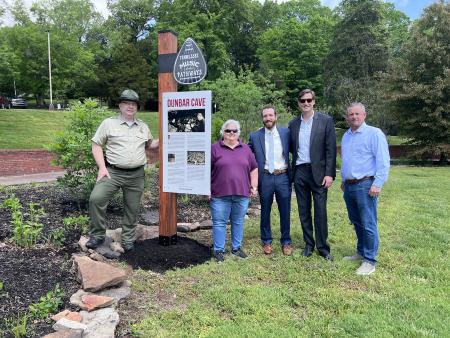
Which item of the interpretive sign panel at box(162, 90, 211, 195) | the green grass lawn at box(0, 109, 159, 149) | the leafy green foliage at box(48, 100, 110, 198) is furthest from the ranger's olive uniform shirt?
the green grass lawn at box(0, 109, 159, 149)

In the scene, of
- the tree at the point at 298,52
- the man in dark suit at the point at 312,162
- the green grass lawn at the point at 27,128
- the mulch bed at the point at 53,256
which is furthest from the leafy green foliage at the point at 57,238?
the tree at the point at 298,52

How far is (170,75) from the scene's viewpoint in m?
4.90

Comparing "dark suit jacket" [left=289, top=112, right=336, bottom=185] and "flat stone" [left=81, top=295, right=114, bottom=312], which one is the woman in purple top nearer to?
"dark suit jacket" [left=289, top=112, right=336, bottom=185]

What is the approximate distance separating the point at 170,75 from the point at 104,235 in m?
2.08

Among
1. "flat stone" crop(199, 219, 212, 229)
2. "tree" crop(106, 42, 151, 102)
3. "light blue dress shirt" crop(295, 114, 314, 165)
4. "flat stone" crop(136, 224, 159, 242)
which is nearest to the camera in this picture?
"light blue dress shirt" crop(295, 114, 314, 165)

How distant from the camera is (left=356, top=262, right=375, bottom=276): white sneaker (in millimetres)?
4223

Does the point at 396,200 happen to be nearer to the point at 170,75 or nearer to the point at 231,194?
the point at 231,194

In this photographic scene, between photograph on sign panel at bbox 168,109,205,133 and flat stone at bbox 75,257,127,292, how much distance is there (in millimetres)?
1806

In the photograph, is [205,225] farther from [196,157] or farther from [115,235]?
[196,157]

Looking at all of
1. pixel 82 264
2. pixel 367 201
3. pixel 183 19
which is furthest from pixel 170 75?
pixel 183 19

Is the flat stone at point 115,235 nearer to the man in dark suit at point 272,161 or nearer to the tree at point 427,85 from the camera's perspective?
the man in dark suit at point 272,161

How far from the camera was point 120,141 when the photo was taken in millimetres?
4621

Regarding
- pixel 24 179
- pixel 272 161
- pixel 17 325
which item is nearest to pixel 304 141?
pixel 272 161

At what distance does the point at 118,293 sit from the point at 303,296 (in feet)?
5.53
